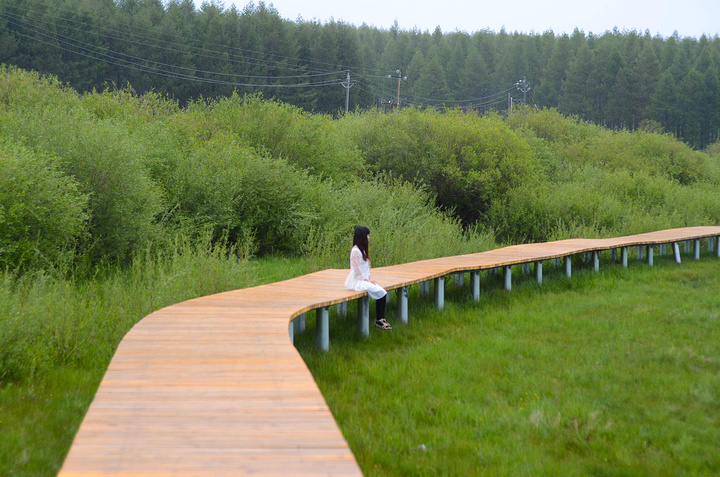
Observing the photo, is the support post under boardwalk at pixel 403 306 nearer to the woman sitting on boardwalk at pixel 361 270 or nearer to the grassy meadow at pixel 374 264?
the grassy meadow at pixel 374 264

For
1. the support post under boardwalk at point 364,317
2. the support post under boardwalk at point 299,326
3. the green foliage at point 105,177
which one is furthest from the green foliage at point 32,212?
the support post under boardwalk at point 364,317

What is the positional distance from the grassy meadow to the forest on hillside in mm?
16912

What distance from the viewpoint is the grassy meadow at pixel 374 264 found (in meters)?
4.30

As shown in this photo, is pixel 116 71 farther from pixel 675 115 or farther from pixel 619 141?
pixel 675 115

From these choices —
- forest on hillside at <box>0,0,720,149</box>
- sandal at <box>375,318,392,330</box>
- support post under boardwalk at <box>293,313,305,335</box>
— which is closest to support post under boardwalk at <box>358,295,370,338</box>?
sandal at <box>375,318,392,330</box>

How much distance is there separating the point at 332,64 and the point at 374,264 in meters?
50.3

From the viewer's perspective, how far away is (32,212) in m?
8.49

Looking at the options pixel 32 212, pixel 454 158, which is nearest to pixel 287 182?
pixel 32 212

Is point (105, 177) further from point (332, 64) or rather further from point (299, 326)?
point (332, 64)

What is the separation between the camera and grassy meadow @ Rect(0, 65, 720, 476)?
14.1ft

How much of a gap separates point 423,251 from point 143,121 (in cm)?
957

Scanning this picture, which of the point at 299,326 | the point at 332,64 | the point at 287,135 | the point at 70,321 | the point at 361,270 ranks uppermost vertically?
the point at 332,64

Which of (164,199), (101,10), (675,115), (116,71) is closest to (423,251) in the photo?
(164,199)

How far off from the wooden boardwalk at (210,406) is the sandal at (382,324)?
1.53m
